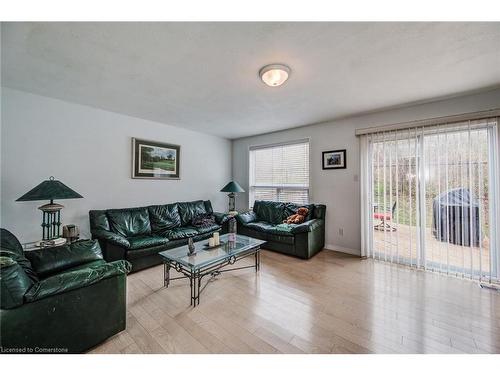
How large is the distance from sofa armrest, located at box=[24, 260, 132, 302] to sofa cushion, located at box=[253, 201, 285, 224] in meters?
2.95

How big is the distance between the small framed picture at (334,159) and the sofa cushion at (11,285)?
4.05 meters

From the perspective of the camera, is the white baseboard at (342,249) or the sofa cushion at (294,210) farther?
the sofa cushion at (294,210)

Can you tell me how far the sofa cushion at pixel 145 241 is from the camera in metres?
2.76

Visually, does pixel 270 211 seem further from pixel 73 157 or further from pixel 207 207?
pixel 73 157

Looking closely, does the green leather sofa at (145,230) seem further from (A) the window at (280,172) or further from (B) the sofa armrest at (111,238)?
(A) the window at (280,172)

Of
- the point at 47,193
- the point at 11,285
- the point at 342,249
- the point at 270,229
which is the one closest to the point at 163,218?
the point at 47,193

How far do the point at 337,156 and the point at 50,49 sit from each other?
3981 mm

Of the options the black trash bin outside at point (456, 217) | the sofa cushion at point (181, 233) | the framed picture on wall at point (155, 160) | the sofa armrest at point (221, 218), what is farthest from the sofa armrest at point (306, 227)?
the framed picture on wall at point (155, 160)

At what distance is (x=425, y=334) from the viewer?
1.63 meters

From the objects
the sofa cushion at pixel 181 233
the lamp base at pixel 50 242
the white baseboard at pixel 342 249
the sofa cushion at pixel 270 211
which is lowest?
the white baseboard at pixel 342 249

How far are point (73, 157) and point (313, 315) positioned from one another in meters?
3.76

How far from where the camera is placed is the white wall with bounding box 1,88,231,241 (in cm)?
250

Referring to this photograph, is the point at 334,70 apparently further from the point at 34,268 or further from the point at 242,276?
the point at 34,268

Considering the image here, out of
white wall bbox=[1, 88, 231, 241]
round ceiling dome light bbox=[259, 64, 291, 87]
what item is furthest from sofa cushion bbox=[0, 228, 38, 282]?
round ceiling dome light bbox=[259, 64, 291, 87]
